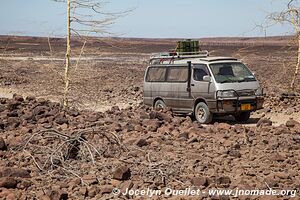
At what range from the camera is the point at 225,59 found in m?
15.6

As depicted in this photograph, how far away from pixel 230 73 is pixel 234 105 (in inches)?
45.2

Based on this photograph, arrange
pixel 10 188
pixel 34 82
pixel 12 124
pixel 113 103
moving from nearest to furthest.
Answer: pixel 10 188
pixel 12 124
pixel 113 103
pixel 34 82

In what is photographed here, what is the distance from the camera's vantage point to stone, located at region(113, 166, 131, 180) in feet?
23.3

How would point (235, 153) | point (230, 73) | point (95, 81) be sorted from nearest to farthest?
point (235, 153) → point (230, 73) → point (95, 81)

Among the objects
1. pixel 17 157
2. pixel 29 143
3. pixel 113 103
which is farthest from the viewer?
pixel 113 103

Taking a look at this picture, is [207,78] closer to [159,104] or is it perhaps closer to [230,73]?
[230,73]

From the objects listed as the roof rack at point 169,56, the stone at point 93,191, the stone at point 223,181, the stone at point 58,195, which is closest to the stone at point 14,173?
the stone at point 58,195

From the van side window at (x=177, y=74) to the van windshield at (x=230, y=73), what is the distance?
1.10 meters

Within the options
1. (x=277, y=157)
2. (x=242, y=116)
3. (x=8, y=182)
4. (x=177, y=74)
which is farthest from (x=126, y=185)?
(x=177, y=74)

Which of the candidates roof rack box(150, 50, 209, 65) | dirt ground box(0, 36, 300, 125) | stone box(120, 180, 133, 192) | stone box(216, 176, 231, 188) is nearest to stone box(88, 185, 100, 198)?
stone box(120, 180, 133, 192)

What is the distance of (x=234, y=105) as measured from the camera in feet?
48.3

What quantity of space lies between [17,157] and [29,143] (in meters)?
0.96

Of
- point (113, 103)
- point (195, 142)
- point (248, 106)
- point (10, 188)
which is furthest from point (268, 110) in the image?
point (10, 188)

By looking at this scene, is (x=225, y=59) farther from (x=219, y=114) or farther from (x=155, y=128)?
(x=155, y=128)
